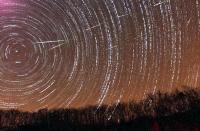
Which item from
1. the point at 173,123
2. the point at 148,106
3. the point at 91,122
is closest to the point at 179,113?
the point at 173,123

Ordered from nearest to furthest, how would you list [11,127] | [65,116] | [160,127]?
[11,127] < [65,116] < [160,127]

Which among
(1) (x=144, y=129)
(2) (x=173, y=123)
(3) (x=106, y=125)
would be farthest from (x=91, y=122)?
(2) (x=173, y=123)

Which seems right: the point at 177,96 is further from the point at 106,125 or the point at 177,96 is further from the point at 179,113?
the point at 106,125

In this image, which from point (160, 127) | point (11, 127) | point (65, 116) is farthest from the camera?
point (160, 127)

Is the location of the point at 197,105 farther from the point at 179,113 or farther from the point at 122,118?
the point at 122,118

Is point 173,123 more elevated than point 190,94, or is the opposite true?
point 190,94

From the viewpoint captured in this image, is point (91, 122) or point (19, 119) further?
point (91, 122)

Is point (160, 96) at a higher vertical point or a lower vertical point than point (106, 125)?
higher

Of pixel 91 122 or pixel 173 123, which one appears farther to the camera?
pixel 173 123

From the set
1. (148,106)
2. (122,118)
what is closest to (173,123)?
(148,106)
